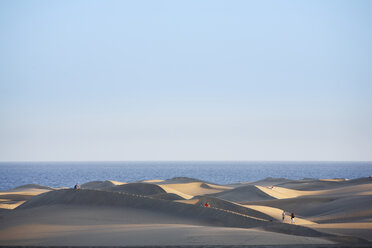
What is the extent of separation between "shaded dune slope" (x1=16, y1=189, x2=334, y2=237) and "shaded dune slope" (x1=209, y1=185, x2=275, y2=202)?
20.3m

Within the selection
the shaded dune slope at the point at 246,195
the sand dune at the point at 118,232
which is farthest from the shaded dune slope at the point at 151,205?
the shaded dune slope at the point at 246,195

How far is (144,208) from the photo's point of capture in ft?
88.1

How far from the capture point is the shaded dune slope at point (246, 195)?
4709 cm

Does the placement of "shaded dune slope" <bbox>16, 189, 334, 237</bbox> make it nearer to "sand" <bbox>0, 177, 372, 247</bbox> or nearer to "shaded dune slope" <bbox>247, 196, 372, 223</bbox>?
"sand" <bbox>0, 177, 372, 247</bbox>

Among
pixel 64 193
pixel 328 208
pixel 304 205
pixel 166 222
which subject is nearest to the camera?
pixel 166 222

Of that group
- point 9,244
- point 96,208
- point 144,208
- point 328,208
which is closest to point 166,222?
point 144,208

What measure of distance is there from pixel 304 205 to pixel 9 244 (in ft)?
92.1

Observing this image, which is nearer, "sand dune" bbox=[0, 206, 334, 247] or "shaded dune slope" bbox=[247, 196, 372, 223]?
"sand dune" bbox=[0, 206, 334, 247]

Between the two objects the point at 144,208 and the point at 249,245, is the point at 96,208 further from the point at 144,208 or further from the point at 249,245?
the point at 249,245

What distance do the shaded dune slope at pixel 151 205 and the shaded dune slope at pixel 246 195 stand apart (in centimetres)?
2032

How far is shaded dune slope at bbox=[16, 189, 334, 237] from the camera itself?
23.8 meters

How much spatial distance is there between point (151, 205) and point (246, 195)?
75.9 feet

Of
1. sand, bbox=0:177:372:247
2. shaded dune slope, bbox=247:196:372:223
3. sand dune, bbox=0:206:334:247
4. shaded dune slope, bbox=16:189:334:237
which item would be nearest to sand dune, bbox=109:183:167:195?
sand, bbox=0:177:372:247

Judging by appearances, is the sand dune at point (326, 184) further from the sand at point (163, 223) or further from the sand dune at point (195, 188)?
the sand at point (163, 223)
